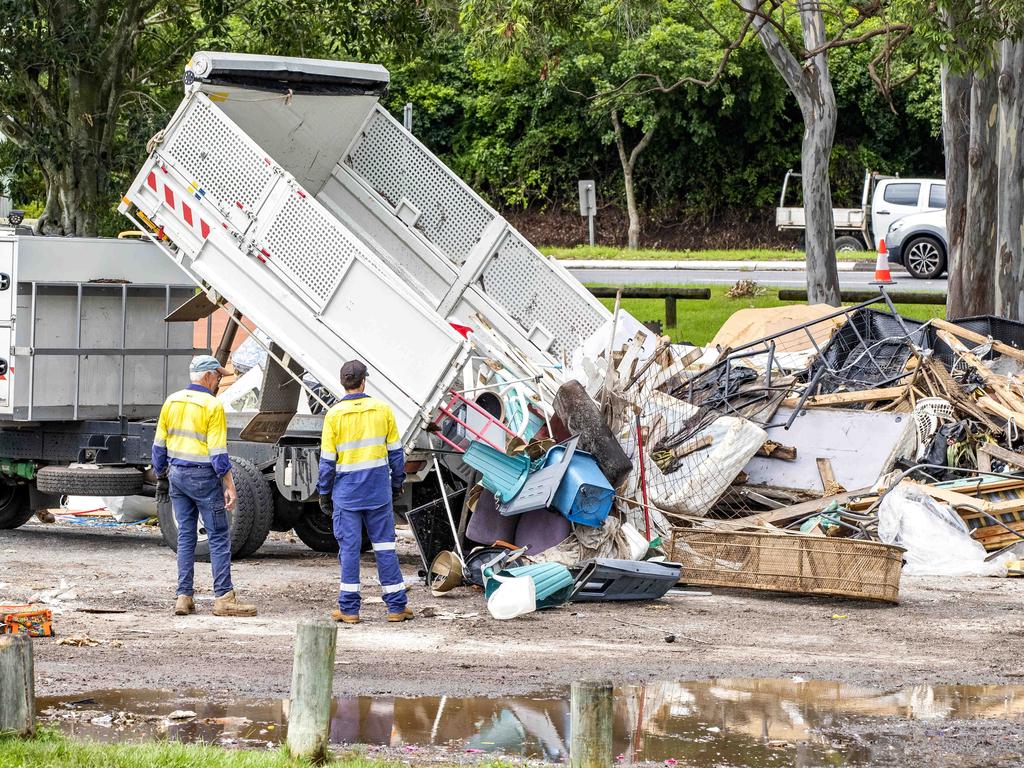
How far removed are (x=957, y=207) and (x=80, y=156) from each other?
34.9ft

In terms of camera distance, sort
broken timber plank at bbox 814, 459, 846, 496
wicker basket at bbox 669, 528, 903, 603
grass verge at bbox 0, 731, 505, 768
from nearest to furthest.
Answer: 1. grass verge at bbox 0, 731, 505, 768
2. wicker basket at bbox 669, 528, 903, 603
3. broken timber plank at bbox 814, 459, 846, 496

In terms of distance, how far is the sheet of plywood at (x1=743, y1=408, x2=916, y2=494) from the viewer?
11812 mm

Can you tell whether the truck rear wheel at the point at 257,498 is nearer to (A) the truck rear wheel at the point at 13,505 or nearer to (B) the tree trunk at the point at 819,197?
(A) the truck rear wheel at the point at 13,505

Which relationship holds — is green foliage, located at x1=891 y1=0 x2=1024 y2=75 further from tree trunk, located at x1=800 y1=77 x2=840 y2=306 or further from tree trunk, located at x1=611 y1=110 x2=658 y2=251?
tree trunk, located at x1=611 y1=110 x2=658 y2=251

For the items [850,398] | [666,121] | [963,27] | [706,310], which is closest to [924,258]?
[706,310]

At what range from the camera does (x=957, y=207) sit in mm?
18953

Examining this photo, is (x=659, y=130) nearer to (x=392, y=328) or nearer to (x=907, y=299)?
(x=907, y=299)

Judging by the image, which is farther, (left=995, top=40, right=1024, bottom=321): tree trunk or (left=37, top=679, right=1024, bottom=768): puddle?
(left=995, top=40, right=1024, bottom=321): tree trunk

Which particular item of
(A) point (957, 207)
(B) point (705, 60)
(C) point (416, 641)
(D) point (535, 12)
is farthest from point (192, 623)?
(B) point (705, 60)

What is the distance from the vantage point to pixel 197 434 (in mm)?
9156

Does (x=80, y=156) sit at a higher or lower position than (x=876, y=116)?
lower

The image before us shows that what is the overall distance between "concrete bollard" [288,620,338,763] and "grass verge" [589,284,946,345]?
1480 cm

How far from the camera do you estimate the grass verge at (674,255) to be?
112 feet

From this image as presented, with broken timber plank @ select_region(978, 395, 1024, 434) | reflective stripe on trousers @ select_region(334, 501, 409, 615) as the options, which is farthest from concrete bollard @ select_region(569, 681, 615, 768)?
broken timber plank @ select_region(978, 395, 1024, 434)
